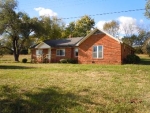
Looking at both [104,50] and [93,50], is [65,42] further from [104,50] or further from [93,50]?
[104,50]

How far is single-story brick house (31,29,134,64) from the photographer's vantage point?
85.8 feet

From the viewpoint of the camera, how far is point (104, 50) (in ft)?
88.6

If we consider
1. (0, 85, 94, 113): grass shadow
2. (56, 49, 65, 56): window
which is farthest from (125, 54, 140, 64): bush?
(0, 85, 94, 113): grass shadow

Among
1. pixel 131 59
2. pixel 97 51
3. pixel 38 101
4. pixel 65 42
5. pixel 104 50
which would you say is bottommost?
pixel 38 101

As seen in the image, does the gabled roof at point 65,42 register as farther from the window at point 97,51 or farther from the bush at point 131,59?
the bush at point 131,59

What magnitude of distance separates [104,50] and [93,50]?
164 centimetres

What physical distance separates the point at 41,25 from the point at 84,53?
15.3m

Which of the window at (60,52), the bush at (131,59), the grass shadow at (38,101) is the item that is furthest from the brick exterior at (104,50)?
the grass shadow at (38,101)

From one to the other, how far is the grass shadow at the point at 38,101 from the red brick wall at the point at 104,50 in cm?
1789

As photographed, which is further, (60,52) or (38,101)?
(60,52)

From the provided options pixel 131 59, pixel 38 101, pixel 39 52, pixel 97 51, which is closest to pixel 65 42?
pixel 39 52

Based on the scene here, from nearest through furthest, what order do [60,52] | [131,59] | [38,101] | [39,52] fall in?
A: [38,101]
[131,59]
[60,52]
[39,52]

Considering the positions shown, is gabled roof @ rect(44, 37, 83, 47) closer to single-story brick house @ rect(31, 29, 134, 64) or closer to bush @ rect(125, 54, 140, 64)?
single-story brick house @ rect(31, 29, 134, 64)

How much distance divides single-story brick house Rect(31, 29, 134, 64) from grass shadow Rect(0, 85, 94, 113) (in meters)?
18.0
